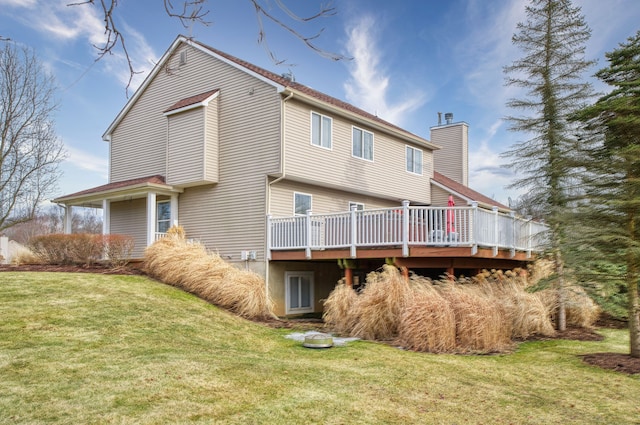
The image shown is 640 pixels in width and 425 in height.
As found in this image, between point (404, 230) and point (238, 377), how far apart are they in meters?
6.71

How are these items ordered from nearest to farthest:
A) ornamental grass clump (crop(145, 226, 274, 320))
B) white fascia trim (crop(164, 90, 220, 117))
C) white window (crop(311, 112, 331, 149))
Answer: ornamental grass clump (crop(145, 226, 274, 320)) < white fascia trim (crop(164, 90, 220, 117)) < white window (crop(311, 112, 331, 149))

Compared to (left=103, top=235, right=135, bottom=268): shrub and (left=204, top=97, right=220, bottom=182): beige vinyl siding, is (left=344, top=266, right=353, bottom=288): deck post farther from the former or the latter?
(left=103, top=235, right=135, bottom=268): shrub

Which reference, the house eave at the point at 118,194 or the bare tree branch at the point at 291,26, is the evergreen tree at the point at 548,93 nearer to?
the bare tree branch at the point at 291,26

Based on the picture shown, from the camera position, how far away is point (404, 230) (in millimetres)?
11672

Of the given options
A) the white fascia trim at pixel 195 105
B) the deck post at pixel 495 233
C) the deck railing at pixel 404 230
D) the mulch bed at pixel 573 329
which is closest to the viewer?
the mulch bed at pixel 573 329

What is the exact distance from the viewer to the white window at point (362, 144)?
661 inches

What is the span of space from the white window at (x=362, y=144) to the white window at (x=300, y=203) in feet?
7.92

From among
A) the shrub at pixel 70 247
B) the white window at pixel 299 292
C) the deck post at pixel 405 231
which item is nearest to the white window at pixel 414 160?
the white window at pixel 299 292

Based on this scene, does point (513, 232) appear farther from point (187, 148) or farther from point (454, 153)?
point (454, 153)

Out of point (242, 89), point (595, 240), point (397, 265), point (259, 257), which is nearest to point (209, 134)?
point (242, 89)

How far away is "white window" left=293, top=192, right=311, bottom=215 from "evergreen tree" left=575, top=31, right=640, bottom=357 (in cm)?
821

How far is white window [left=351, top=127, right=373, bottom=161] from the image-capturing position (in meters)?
16.8

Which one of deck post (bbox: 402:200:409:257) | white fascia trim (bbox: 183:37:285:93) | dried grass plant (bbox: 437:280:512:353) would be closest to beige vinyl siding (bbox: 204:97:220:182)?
white fascia trim (bbox: 183:37:285:93)

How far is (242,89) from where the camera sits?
49.5 ft
